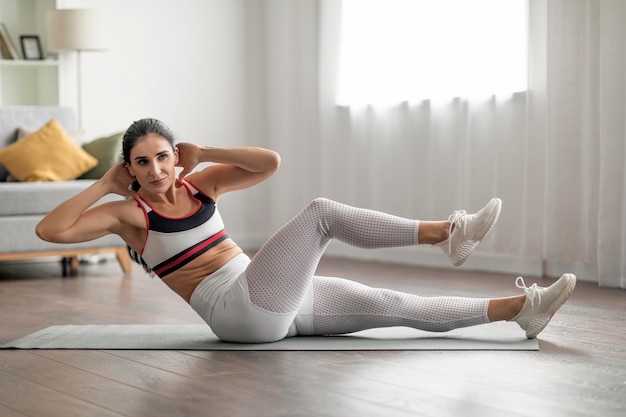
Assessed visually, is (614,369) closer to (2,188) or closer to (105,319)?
(105,319)

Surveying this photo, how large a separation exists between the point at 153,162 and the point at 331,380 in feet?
2.72

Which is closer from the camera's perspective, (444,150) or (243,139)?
(444,150)

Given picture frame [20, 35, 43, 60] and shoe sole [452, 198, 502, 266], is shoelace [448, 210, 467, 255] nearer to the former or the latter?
shoe sole [452, 198, 502, 266]

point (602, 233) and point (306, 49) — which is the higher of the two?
point (306, 49)

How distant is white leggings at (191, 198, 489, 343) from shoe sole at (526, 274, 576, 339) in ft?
0.54

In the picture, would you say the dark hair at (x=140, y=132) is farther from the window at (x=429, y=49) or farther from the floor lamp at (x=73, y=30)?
the floor lamp at (x=73, y=30)

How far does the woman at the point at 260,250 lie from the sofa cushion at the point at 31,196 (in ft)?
7.20

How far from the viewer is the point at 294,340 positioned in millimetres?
2934

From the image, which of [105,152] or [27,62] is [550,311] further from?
[27,62]

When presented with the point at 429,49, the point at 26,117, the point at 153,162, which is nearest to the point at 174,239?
the point at 153,162

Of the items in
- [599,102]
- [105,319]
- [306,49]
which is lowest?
[105,319]

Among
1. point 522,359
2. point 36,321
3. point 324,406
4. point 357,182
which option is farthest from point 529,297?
point 357,182

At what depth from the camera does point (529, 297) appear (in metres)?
2.82

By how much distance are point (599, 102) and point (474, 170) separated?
34.8 inches
